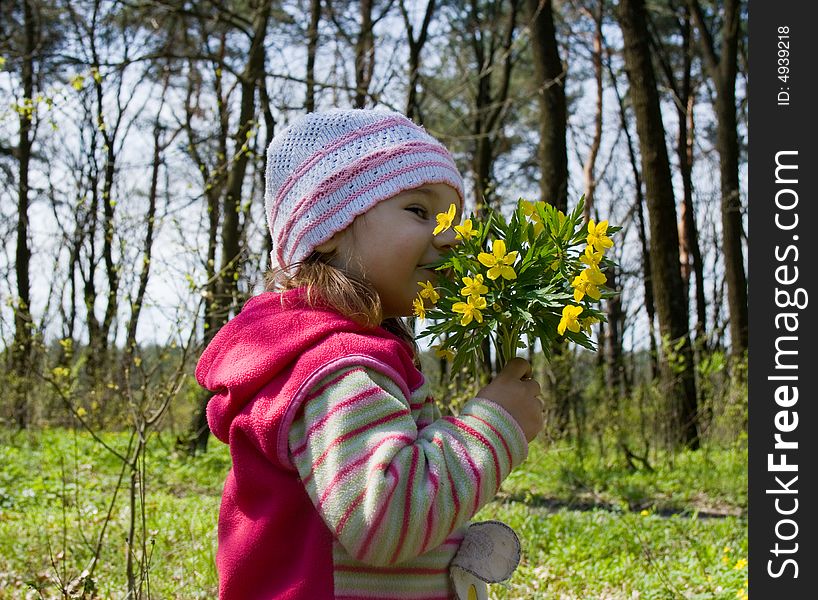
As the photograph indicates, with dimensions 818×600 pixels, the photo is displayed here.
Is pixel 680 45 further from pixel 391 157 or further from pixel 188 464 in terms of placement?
pixel 391 157

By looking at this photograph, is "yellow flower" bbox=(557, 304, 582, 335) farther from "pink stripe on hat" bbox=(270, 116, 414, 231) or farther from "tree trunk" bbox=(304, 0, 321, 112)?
"tree trunk" bbox=(304, 0, 321, 112)

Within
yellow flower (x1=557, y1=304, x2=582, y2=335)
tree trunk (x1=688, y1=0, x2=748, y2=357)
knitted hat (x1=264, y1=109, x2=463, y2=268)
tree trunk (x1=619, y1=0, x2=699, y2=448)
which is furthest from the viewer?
tree trunk (x1=688, y1=0, x2=748, y2=357)

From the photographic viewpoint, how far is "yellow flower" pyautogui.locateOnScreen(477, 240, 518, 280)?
4.83ft

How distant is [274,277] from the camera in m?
1.75

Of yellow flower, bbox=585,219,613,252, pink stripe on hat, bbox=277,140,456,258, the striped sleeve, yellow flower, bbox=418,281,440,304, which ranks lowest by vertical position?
the striped sleeve

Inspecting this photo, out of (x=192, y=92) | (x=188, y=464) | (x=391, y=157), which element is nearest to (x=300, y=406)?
(x=391, y=157)

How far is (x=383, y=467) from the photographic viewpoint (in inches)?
50.9

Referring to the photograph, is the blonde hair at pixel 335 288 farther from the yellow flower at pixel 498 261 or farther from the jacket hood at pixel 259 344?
the yellow flower at pixel 498 261

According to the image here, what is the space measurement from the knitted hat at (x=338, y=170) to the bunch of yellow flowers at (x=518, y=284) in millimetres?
165

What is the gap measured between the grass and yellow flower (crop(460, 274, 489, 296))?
979mm

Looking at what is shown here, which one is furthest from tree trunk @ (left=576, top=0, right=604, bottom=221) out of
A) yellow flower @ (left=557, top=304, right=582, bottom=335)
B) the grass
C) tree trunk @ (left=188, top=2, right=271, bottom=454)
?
yellow flower @ (left=557, top=304, right=582, bottom=335)

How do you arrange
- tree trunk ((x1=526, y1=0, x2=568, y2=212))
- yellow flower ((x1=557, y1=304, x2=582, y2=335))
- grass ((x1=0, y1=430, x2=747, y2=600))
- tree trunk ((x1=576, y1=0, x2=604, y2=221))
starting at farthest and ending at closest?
tree trunk ((x1=576, y1=0, x2=604, y2=221)) < tree trunk ((x1=526, y1=0, x2=568, y2=212)) < grass ((x1=0, y1=430, x2=747, y2=600)) < yellow flower ((x1=557, y1=304, x2=582, y2=335))

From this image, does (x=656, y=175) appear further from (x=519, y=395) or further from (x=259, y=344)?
(x=259, y=344)
